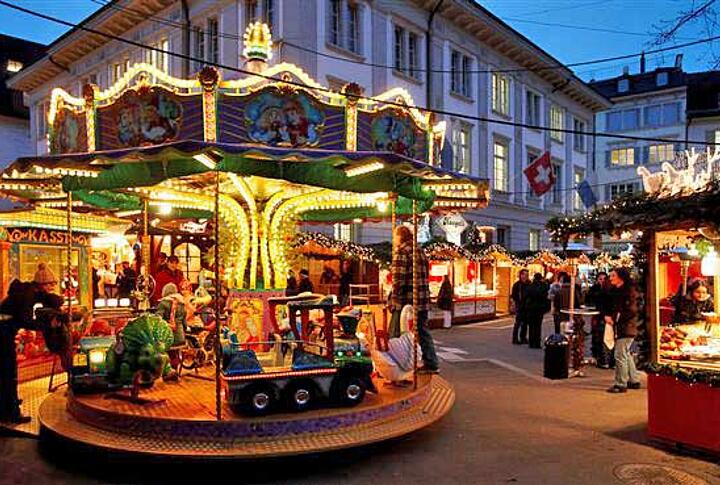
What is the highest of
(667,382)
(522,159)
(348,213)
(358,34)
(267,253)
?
Result: (358,34)

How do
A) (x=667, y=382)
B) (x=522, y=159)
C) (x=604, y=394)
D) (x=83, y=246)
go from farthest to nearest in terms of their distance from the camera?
(x=522, y=159)
(x=83, y=246)
(x=604, y=394)
(x=667, y=382)

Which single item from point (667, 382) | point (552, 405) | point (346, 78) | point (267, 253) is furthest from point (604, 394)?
point (346, 78)

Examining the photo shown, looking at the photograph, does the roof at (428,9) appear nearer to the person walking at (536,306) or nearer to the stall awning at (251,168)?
the person walking at (536,306)

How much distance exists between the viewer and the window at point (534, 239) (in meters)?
33.0

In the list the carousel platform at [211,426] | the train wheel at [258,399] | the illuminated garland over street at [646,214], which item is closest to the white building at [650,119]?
the illuminated garland over street at [646,214]

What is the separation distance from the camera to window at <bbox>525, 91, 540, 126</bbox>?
3197 centimetres

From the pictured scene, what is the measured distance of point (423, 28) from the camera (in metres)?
24.2

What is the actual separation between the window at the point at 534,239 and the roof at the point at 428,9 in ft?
27.5

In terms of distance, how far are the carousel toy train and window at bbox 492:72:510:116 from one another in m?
22.7

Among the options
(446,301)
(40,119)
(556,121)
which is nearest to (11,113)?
(40,119)

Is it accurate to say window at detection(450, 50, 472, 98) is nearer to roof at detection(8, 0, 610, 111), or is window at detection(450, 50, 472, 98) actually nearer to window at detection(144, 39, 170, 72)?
roof at detection(8, 0, 610, 111)

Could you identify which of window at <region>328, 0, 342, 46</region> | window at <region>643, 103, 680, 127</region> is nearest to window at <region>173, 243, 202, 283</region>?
window at <region>328, 0, 342, 46</region>

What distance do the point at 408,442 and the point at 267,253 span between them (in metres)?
4.24

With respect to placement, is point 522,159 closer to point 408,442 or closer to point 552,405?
point 552,405
